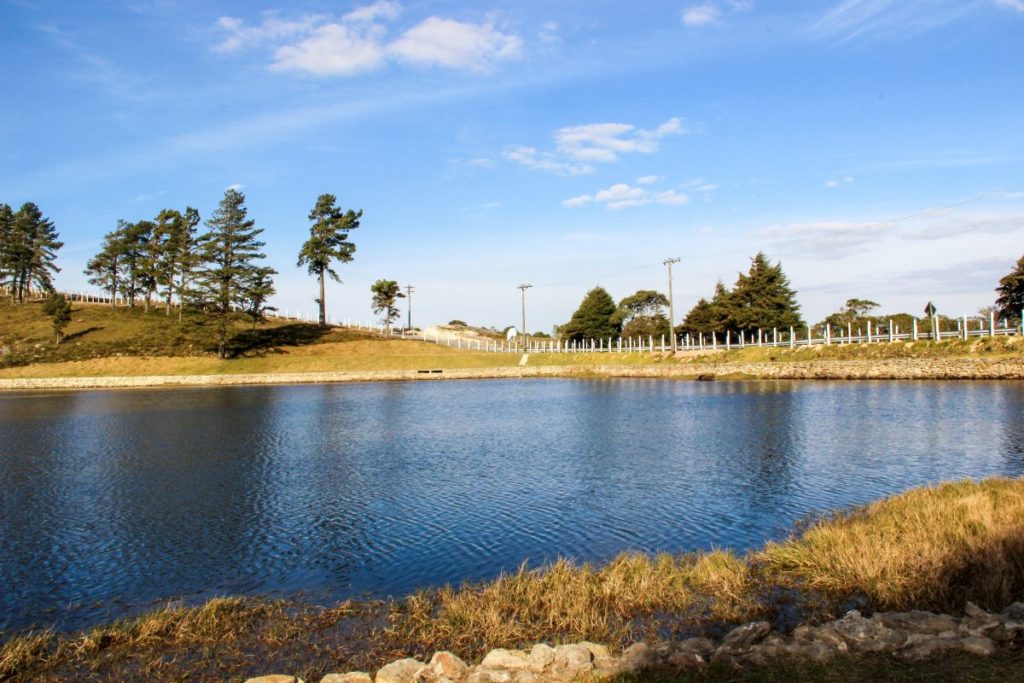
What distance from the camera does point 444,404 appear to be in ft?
192

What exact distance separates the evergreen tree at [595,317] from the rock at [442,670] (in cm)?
13624

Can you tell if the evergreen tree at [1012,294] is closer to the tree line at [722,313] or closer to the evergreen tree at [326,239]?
the tree line at [722,313]

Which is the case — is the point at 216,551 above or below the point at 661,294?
below

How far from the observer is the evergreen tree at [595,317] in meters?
145

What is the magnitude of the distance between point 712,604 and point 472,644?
4280mm

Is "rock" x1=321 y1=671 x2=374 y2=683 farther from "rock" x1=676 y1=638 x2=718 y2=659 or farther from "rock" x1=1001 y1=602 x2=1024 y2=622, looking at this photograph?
"rock" x1=1001 y1=602 x2=1024 y2=622

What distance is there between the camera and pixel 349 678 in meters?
9.06

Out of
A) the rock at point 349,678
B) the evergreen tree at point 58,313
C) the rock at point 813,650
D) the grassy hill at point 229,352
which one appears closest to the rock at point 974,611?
the rock at point 813,650

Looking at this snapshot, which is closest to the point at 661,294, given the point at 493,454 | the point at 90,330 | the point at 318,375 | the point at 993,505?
the point at 318,375

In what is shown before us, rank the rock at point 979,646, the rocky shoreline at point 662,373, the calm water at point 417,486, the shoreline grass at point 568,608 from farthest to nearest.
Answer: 1. the rocky shoreline at point 662,373
2. the calm water at point 417,486
3. the shoreline grass at point 568,608
4. the rock at point 979,646

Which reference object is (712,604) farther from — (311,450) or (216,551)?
(311,450)

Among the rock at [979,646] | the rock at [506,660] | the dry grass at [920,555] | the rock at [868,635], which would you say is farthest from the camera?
the dry grass at [920,555]

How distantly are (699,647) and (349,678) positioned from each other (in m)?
4.67

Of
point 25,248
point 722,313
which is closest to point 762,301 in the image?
point 722,313
